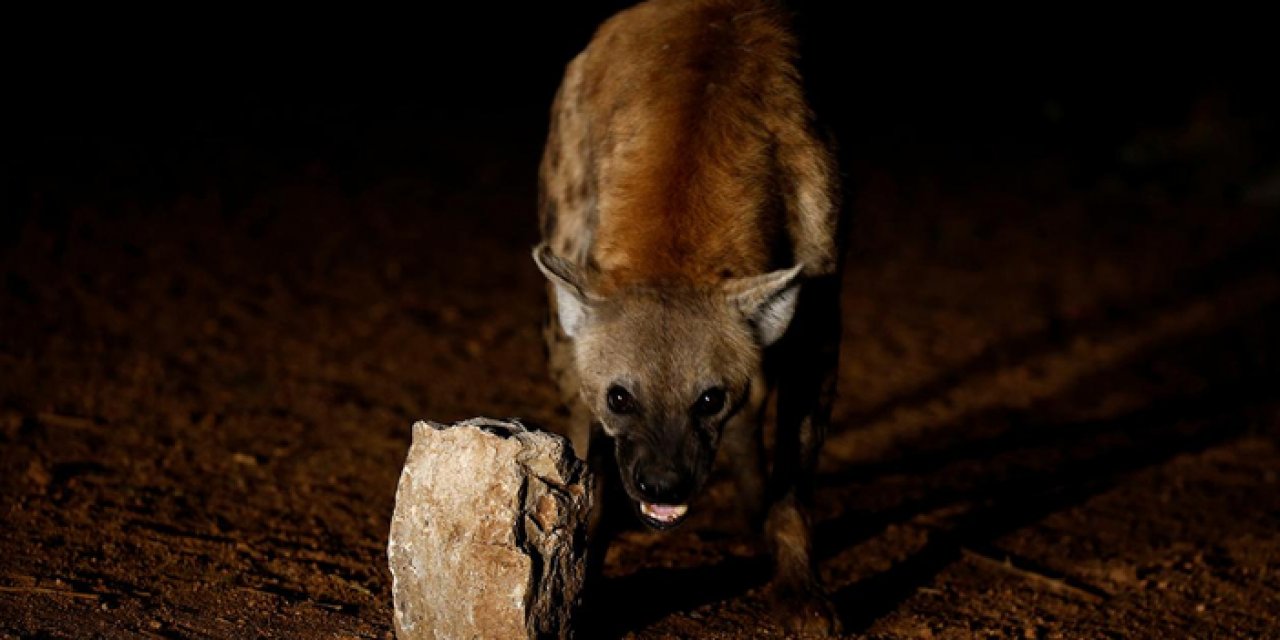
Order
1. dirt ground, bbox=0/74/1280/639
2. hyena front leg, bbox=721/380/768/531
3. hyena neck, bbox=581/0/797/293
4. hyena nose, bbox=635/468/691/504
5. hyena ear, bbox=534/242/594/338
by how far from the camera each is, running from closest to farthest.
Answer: hyena nose, bbox=635/468/691/504 < hyena ear, bbox=534/242/594/338 < hyena neck, bbox=581/0/797/293 < dirt ground, bbox=0/74/1280/639 < hyena front leg, bbox=721/380/768/531

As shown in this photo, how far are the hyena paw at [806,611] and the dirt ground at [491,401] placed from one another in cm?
7

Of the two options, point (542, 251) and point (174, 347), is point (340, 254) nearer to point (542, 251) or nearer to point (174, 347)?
point (174, 347)

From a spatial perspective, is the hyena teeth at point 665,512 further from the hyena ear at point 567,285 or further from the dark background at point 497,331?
the hyena ear at point 567,285

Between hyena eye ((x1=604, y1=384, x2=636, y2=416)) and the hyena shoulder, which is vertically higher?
the hyena shoulder

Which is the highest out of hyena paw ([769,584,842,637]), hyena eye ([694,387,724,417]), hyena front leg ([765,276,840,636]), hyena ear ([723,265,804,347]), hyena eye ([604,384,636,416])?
hyena ear ([723,265,804,347])

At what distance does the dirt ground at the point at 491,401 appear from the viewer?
3355 millimetres

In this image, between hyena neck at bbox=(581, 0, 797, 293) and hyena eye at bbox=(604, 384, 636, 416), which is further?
hyena neck at bbox=(581, 0, 797, 293)

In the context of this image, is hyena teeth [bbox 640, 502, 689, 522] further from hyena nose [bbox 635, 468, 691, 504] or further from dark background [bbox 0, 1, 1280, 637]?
dark background [bbox 0, 1, 1280, 637]

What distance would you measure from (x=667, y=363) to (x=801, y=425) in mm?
703

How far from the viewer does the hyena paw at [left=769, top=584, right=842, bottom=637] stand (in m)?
3.17

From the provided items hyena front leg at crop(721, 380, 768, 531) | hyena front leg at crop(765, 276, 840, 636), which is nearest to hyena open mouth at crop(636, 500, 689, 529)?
hyena front leg at crop(765, 276, 840, 636)

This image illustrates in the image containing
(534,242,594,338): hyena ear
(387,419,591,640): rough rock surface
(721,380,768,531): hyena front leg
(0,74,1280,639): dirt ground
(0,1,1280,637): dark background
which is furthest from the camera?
(721,380,768,531): hyena front leg

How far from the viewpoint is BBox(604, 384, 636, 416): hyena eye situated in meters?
3.00

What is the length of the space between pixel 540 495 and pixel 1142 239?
24.9ft
